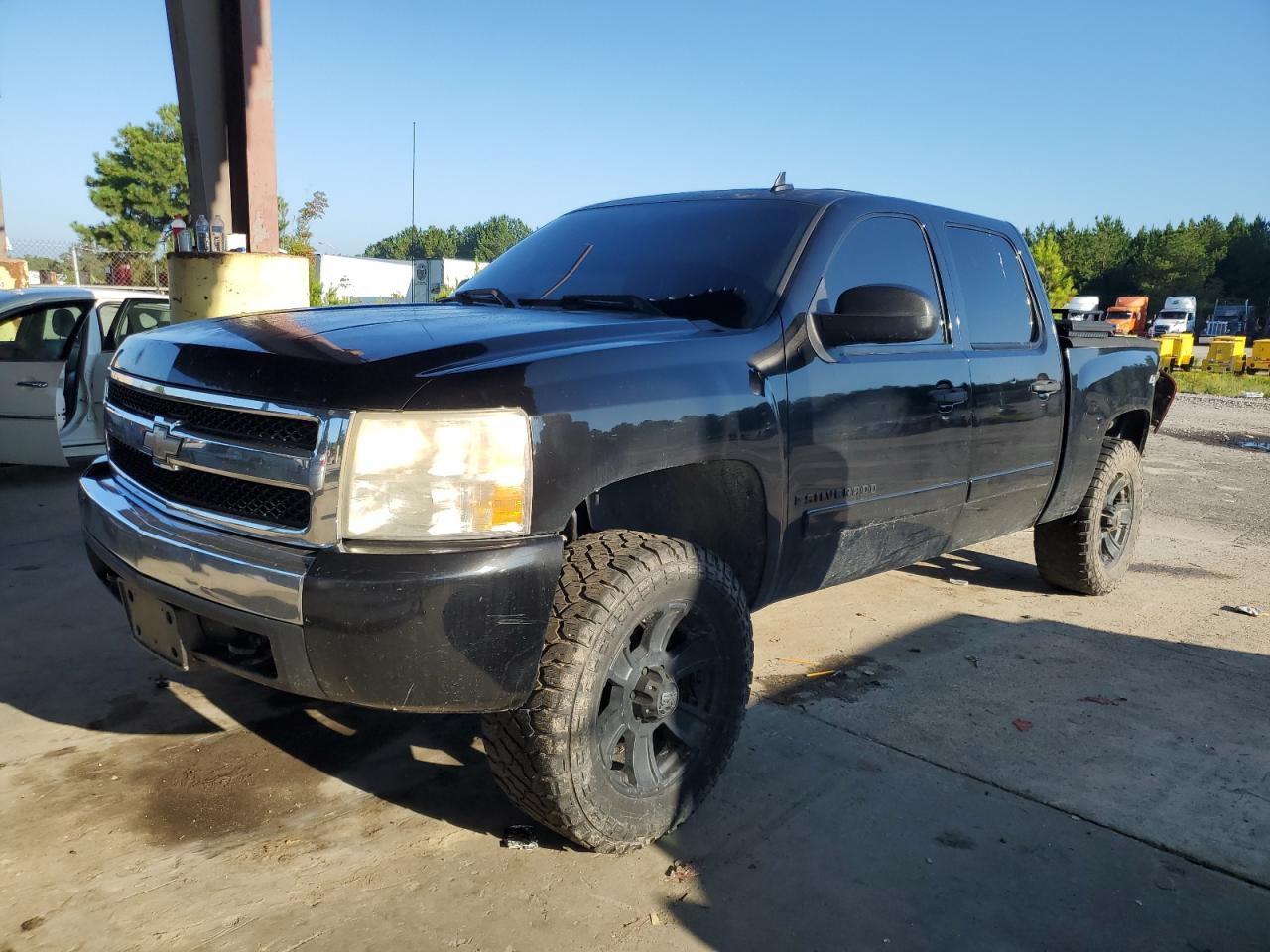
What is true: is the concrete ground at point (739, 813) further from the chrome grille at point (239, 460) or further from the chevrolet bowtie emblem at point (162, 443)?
the chevrolet bowtie emblem at point (162, 443)

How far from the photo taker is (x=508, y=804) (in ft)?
9.63

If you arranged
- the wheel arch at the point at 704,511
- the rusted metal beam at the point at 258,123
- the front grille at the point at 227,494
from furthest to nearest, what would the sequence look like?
the rusted metal beam at the point at 258,123, the wheel arch at the point at 704,511, the front grille at the point at 227,494

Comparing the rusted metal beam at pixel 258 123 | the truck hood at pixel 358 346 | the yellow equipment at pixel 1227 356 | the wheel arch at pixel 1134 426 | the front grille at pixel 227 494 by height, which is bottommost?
the yellow equipment at pixel 1227 356

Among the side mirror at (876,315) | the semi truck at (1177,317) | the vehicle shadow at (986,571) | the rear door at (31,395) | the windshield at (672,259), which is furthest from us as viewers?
the semi truck at (1177,317)

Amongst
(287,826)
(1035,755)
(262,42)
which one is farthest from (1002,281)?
(262,42)

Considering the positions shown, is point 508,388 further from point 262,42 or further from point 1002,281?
point 262,42

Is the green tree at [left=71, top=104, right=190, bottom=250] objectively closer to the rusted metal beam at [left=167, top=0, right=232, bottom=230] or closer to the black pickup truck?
the rusted metal beam at [left=167, top=0, right=232, bottom=230]

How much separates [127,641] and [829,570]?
2.90 meters

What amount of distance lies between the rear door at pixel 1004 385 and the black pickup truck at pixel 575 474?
32 millimetres

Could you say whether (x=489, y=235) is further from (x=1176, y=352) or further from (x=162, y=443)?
(x=162, y=443)

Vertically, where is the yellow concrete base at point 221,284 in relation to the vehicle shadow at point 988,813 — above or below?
above

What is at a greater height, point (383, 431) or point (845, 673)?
point (383, 431)

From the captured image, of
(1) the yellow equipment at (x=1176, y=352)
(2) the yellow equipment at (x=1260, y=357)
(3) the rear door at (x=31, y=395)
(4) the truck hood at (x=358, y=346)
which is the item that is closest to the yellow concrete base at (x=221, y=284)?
(3) the rear door at (x=31, y=395)

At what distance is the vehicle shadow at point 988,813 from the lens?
2.45 metres
